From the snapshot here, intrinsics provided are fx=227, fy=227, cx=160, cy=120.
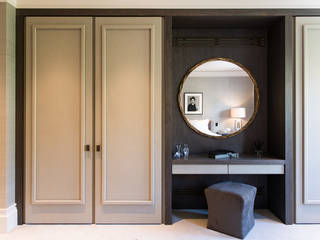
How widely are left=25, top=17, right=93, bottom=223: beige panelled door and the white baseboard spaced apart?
0.13 meters

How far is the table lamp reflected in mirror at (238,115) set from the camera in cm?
293

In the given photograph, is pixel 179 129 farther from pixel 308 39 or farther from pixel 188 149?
pixel 308 39

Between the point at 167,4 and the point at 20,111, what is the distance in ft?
6.61

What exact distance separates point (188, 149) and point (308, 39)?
1.83 metres

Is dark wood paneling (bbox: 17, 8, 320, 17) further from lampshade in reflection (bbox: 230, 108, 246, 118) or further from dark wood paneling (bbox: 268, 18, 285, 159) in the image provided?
lampshade in reflection (bbox: 230, 108, 246, 118)

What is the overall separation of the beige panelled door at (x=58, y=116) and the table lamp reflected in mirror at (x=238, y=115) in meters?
1.78

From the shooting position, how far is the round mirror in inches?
116

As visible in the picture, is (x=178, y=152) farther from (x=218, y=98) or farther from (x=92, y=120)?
(x=92, y=120)

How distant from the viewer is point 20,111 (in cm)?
251

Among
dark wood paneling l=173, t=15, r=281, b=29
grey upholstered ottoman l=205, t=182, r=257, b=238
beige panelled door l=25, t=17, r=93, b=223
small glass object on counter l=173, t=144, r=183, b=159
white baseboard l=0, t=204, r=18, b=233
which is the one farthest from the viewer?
small glass object on counter l=173, t=144, r=183, b=159

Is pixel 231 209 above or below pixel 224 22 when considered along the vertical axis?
below

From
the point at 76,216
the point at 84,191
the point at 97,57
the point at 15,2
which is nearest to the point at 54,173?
the point at 84,191

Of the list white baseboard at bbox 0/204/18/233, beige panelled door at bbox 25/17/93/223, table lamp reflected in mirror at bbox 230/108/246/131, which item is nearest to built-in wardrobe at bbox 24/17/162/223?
beige panelled door at bbox 25/17/93/223

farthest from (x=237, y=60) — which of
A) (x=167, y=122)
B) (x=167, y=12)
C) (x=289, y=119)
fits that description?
(x=167, y=122)
